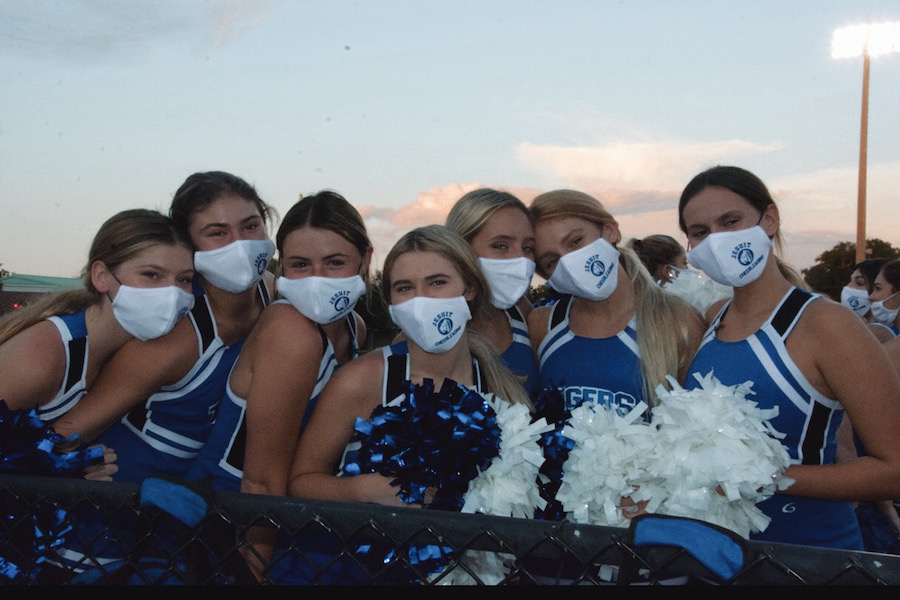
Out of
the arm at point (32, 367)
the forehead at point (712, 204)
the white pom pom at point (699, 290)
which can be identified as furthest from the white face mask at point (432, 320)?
the white pom pom at point (699, 290)

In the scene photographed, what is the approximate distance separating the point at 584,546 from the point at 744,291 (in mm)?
1862

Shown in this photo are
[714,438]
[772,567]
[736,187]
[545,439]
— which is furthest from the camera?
[736,187]

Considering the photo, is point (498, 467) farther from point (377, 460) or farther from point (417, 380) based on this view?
point (417, 380)

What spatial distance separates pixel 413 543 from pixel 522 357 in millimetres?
1854

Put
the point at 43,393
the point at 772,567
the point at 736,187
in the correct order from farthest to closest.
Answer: the point at 736,187 → the point at 43,393 → the point at 772,567

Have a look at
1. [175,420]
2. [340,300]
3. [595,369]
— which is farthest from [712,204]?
[175,420]

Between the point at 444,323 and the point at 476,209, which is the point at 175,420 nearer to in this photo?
the point at 444,323

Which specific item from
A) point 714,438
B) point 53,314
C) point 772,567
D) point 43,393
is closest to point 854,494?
point 714,438

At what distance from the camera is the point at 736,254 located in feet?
8.54

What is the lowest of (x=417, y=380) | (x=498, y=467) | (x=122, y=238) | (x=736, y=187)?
(x=498, y=467)

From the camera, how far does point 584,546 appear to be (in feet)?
3.65

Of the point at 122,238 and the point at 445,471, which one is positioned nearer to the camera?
the point at 445,471

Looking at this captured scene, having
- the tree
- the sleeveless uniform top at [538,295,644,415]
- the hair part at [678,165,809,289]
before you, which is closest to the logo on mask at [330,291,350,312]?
the sleeveless uniform top at [538,295,644,415]

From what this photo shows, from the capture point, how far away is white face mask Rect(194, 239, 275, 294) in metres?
2.96
